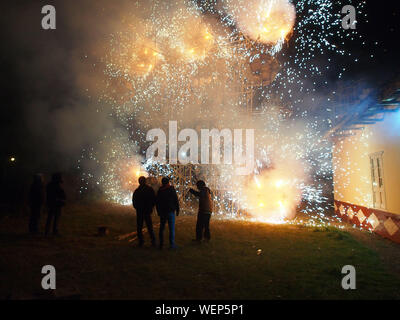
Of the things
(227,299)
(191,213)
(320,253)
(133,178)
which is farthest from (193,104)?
(227,299)

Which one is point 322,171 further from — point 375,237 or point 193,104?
point 375,237

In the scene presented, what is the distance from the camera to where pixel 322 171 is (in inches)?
832

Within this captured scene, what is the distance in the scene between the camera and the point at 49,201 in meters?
6.89

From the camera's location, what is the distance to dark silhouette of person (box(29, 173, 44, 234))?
6.99m

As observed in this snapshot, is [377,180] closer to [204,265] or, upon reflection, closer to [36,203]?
[204,265]

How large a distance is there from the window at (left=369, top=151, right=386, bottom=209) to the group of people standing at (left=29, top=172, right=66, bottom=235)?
9.08 meters

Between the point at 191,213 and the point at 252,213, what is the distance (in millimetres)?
2571

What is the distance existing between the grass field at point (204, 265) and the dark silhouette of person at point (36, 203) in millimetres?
330

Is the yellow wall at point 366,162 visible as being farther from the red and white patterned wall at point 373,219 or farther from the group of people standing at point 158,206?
the group of people standing at point 158,206

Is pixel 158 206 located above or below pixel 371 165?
below

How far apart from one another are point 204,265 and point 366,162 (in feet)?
24.8

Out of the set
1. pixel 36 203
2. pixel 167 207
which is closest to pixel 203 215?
pixel 167 207

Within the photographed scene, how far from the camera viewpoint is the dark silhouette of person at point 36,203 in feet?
22.9

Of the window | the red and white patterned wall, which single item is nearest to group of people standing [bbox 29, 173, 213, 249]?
the red and white patterned wall
